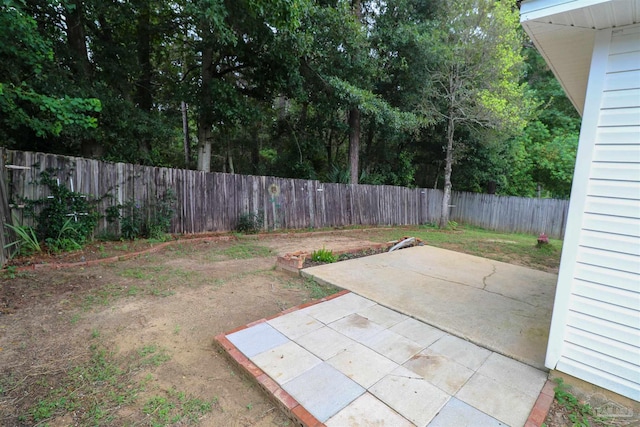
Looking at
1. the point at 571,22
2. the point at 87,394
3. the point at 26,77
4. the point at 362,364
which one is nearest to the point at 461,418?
the point at 362,364

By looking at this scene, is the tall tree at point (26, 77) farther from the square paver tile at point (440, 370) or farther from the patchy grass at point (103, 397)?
the square paver tile at point (440, 370)

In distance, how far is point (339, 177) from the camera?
35.8ft

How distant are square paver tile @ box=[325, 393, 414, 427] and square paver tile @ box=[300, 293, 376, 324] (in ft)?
3.26

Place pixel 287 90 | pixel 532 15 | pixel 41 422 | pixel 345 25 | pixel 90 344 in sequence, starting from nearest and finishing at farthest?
pixel 41 422 → pixel 532 15 → pixel 90 344 → pixel 345 25 → pixel 287 90

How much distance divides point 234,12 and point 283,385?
23.8ft

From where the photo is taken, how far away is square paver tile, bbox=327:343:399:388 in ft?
6.21

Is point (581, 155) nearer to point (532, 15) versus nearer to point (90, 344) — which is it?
point (532, 15)

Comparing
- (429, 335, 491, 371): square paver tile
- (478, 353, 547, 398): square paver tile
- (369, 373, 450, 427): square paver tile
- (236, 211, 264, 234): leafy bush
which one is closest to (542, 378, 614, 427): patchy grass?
(478, 353, 547, 398): square paver tile

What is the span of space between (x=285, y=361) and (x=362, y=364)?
54 centimetres

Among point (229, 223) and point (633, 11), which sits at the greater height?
point (633, 11)

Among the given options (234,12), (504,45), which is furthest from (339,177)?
(504,45)

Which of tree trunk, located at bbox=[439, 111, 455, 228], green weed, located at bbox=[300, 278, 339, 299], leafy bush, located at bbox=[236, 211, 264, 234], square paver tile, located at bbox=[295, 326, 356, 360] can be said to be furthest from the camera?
tree trunk, located at bbox=[439, 111, 455, 228]

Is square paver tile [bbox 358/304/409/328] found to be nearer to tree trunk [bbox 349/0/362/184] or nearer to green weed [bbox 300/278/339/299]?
green weed [bbox 300/278/339/299]

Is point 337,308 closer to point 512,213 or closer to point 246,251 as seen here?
point 246,251
